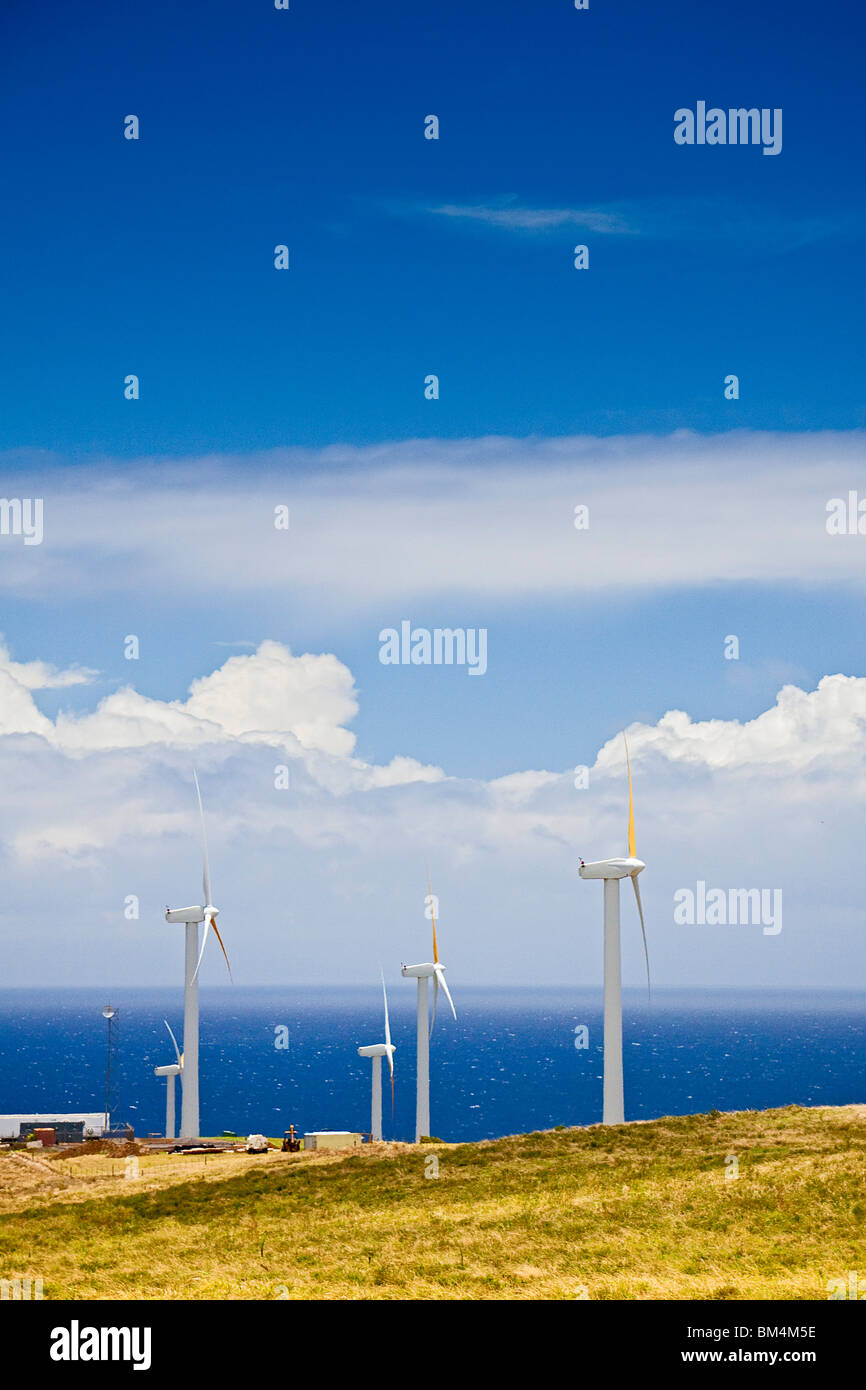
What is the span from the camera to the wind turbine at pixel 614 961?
71.8 meters

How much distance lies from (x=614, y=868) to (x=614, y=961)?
17.1ft

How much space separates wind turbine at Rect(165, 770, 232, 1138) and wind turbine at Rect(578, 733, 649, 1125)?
30605 mm

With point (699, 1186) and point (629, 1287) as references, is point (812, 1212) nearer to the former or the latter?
point (699, 1186)

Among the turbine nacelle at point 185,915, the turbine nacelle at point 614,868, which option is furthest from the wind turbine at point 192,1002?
the turbine nacelle at point 614,868

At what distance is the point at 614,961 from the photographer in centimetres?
7450

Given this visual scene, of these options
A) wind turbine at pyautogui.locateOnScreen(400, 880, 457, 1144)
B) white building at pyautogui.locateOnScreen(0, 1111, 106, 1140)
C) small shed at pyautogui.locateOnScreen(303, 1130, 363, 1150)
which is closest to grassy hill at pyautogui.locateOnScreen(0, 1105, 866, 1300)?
small shed at pyautogui.locateOnScreen(303, 1130, 363, 1150)

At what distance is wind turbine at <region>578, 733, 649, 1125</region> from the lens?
71.8 meters

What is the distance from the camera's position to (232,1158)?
74938mm

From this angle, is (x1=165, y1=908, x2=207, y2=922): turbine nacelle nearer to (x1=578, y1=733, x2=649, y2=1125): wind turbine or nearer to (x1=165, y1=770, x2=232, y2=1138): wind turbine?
(x1=165, y1=770, x2=232, y2=1138): wind turbine

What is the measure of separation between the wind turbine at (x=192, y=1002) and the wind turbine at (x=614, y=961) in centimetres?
3061

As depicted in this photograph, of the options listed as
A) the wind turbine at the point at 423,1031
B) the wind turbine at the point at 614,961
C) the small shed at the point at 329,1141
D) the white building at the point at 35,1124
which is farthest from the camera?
the white building at the point at 35,1124

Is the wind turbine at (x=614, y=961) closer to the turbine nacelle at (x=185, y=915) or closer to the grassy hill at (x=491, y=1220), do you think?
the grassy hill at (x=491, y=1220)
